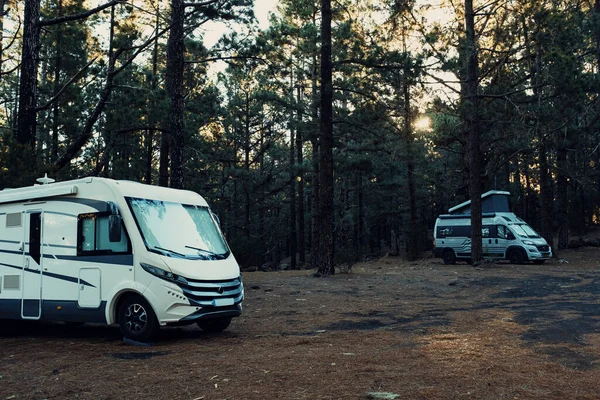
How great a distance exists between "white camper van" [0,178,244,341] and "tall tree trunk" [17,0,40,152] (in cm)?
604

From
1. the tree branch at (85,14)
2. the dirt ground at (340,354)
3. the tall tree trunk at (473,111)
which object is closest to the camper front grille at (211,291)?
the dirt ground at (340,354)

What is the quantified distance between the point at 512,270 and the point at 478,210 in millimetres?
2977

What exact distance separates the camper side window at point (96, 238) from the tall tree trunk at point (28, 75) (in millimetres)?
7494

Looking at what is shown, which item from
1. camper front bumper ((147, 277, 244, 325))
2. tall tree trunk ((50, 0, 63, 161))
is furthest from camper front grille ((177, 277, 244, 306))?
tall tree trunk ((50, 0, 63, 161))

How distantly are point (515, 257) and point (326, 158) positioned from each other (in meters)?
12.0

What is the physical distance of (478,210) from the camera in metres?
22.9

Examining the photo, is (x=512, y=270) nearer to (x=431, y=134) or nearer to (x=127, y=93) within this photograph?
(x=431, y=134)

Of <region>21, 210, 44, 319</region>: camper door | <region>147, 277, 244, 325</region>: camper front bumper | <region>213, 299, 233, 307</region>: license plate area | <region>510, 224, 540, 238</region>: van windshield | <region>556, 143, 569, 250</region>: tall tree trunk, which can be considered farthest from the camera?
<region>556, 143, 569, 250</region>: tall tree trunk

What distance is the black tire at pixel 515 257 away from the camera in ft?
84.2

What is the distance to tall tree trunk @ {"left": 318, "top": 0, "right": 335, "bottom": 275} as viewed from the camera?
64.1 feet

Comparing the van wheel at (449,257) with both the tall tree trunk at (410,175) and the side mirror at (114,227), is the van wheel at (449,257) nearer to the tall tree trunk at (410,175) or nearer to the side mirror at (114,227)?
the tall tree trunk at (410,175)

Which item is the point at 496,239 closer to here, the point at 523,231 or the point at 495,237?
the point at 495,237

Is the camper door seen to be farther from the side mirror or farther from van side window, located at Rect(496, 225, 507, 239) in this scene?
van side window, located at Rect(496, 225, 507, 239)

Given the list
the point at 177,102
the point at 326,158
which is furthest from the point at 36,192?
the point at 326,158
